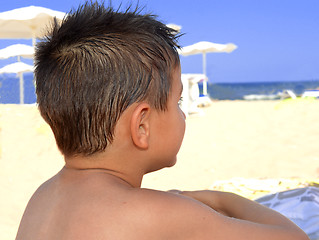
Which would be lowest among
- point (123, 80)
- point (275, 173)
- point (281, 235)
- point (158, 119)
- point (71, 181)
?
point (275, 173)

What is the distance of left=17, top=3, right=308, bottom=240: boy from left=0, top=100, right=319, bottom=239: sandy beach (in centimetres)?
220

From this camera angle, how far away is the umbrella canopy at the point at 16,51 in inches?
492

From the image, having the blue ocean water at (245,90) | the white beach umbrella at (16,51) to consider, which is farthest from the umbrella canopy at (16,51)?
the blue ocean water at (245,90)

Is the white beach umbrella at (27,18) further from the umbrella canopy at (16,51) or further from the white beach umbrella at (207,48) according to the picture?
the white beach umbrella at (207,48)

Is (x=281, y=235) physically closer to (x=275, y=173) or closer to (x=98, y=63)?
(x=98, y=63)

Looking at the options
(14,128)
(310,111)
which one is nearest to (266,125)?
(310,111)

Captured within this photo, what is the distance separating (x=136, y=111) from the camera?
0.91 meters

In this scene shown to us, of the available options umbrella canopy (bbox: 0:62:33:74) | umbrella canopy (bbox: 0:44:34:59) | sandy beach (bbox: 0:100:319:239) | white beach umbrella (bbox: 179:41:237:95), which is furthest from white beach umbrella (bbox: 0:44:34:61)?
white beach umbrella (bbox: 179:41:237:95)

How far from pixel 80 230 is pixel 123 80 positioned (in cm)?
38

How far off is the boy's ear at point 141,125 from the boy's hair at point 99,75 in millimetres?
25

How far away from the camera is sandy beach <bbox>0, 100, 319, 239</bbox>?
417cm

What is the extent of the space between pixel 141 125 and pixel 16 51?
12944 millimetres

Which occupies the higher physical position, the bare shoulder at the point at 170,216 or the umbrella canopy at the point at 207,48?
the umbrella canopy at the point at 207,48

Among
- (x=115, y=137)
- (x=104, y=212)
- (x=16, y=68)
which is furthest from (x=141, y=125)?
(x=16, y=68)
